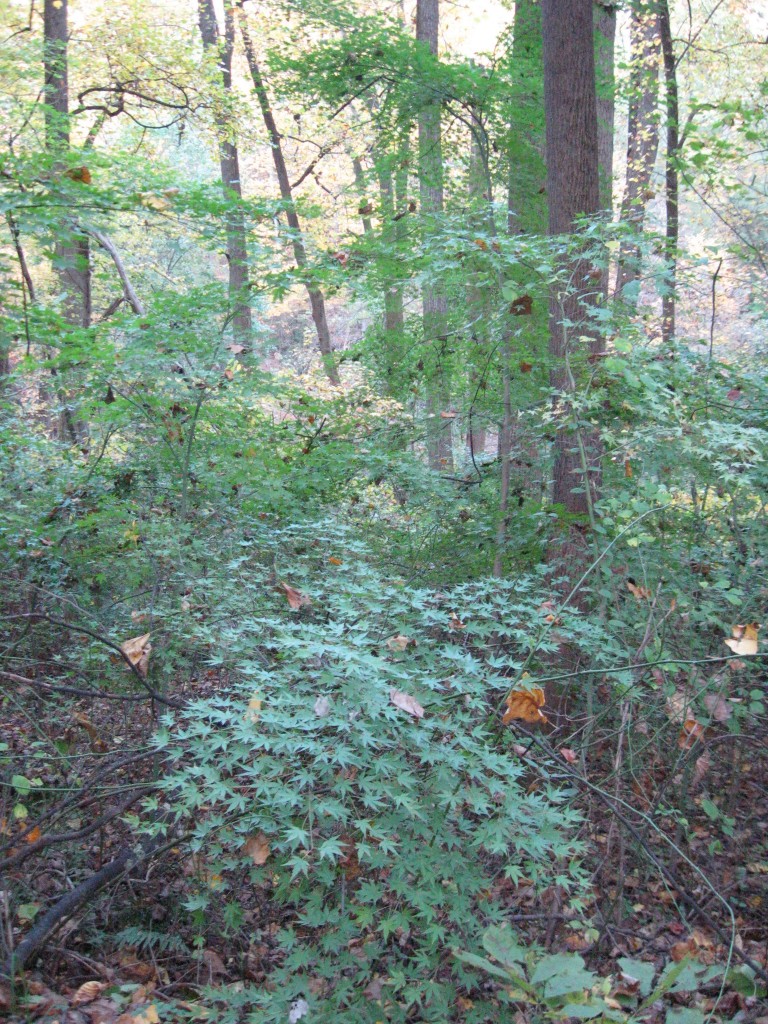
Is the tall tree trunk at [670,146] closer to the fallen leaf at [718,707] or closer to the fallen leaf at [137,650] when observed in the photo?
the fallen leaf at [718,707]

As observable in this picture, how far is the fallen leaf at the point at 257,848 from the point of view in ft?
8.57

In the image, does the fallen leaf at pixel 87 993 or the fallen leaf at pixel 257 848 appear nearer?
the fallen leaf at pixel 257 848

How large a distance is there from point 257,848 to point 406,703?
2.36 feet

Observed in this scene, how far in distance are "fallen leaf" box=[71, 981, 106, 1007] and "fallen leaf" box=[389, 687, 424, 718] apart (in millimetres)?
1915

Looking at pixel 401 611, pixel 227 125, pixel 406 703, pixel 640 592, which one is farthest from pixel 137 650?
pixel 227 125

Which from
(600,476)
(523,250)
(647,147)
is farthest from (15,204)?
(647,147)

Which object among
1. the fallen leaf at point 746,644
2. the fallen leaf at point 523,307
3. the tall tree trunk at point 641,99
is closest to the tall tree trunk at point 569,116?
the fallen leaf at point 523,307

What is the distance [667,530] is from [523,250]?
2.01 m

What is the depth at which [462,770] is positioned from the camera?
2.71 metres

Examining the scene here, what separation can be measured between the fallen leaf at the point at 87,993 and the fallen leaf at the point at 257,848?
121 centimetres

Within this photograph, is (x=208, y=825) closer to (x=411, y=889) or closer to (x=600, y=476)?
(x=411, y=889)

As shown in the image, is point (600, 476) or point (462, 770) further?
point (600, 476)

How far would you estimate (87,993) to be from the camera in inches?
127

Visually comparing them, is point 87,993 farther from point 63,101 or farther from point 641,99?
point 641,99
